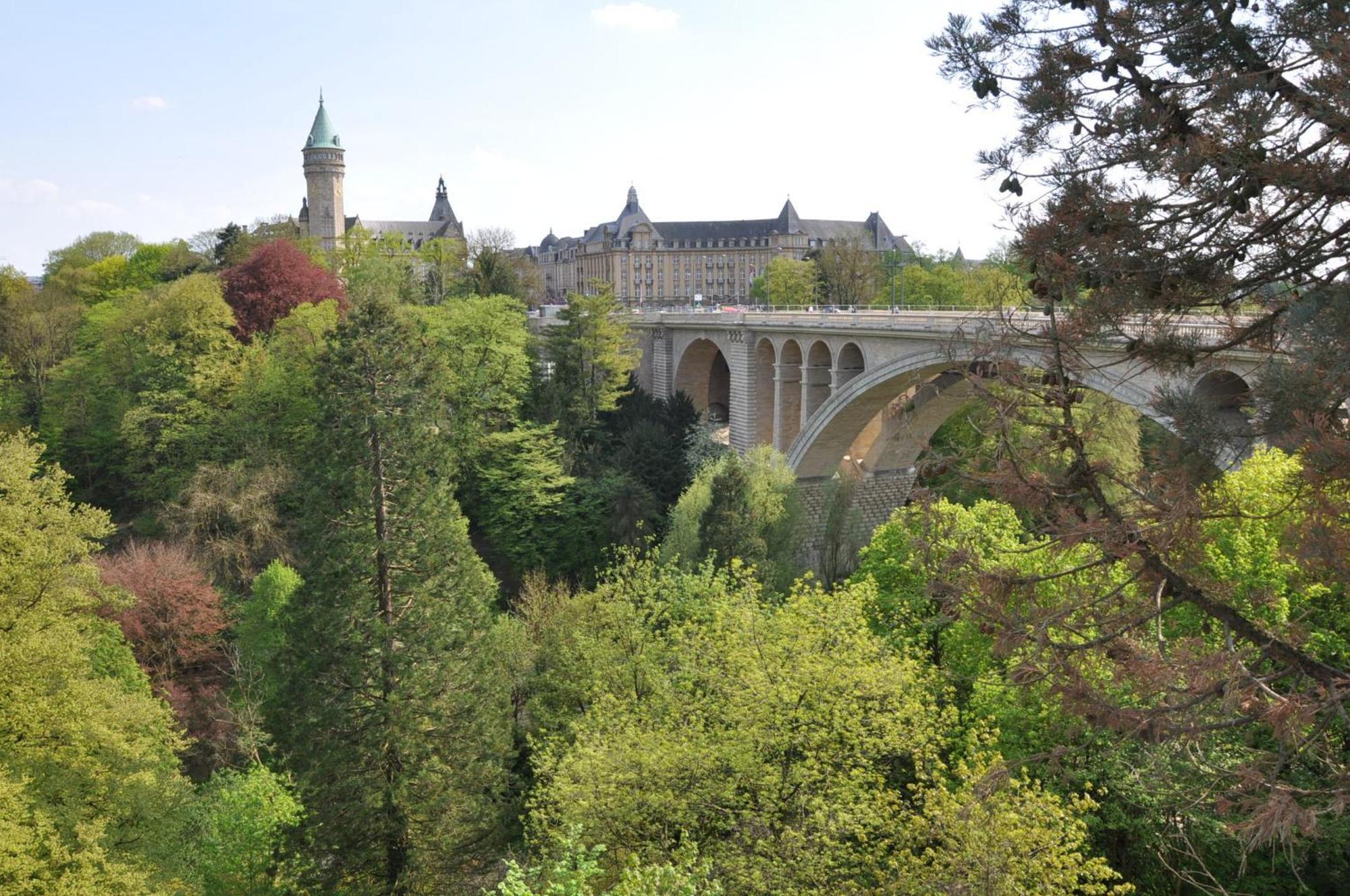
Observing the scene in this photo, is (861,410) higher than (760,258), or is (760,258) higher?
(760,258)

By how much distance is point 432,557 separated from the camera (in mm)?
15508

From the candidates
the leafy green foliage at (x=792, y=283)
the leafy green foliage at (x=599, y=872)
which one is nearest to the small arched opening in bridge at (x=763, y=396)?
the leafy green foliage at (x=792, y=283)

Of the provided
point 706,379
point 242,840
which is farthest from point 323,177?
point 242,840

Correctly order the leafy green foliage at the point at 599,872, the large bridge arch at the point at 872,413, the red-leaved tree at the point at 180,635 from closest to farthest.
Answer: the leafy green foliage at the point at 599,872 → the red-leaved tree at the point at 180,635 → the large bridge arch at the point at 872,413

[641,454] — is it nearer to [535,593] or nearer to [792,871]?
[535,593]

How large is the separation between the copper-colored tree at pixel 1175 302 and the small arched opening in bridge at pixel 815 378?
2448 centimetres

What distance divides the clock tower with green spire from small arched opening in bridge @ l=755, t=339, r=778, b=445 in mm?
55011

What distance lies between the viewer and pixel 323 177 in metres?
81.2

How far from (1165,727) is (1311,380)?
1.64 metres

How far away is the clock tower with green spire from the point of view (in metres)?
80.8

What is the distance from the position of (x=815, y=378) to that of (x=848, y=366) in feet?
7.03

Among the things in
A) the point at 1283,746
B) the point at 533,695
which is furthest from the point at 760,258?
the point at 1283,746

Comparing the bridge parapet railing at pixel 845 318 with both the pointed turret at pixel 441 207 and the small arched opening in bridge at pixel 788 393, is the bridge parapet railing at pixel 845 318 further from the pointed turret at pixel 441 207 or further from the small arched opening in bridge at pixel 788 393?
the pointed turret at pixel 441 207

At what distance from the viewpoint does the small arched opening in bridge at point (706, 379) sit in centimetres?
3950
